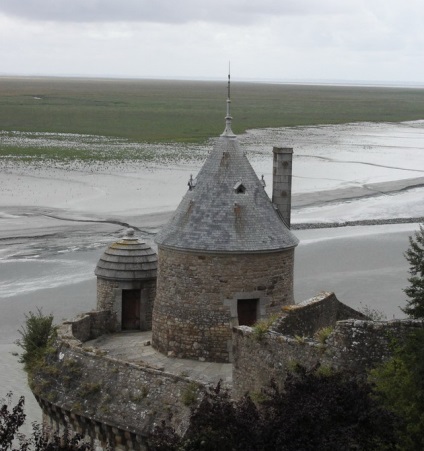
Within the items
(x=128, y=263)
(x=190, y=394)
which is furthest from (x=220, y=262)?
(x=128, y=263)

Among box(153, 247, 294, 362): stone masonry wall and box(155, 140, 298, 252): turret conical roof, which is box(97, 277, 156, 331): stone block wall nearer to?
box(153, 247, 294, 362): stone masonry wall

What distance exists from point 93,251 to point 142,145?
43.6 meters

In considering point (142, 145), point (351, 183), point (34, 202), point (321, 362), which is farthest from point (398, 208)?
point (321, 362)

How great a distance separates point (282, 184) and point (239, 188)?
1.55m

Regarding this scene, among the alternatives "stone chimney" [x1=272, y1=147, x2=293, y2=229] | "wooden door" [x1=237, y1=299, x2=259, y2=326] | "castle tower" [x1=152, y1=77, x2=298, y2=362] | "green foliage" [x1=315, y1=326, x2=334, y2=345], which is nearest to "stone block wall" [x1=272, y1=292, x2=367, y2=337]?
"castle tower" [x1=152, y1=77, x2=298, y2=362]

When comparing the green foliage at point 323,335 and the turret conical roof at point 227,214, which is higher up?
the turret conical roof at point 227,214

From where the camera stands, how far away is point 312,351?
1489cm

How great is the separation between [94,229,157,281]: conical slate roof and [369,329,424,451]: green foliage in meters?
9.07

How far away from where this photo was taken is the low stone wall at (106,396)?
16.7 metres

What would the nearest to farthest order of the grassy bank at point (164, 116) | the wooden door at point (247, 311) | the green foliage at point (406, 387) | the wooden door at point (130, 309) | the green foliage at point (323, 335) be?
the green foliage at point (406, 387), the green foliage at point (323, 335), the wooden door at point (247, 311), the wooden door at point (130, 309), the grassy bank at point (164, 116)

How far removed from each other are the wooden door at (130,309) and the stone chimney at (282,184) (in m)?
3.86

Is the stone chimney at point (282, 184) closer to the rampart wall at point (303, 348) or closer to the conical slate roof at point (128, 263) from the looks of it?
the conical slate roof at point (128, 263)

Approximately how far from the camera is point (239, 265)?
19188mm

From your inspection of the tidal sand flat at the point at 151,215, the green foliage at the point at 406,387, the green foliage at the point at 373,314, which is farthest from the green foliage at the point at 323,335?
the tidal sand flat at the point at 151,215
